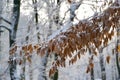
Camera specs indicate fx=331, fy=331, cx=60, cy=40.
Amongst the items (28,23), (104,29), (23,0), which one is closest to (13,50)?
(104,29)

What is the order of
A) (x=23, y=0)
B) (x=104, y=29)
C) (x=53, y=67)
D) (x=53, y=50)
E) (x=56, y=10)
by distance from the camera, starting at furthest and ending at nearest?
1. (x=23, y=0)
2. (x=56, y=10)
3. (x=53, y=67)
4. (x=104, y=29)
5. (x=53, y=50)

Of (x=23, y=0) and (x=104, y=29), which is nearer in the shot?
(x=104, y=29)

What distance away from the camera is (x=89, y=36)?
13.0 ft

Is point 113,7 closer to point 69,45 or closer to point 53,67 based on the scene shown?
point 69,45

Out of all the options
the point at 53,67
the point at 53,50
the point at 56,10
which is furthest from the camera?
the point at 56,10

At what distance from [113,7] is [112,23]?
21 cm

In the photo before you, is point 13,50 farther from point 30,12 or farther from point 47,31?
point 30,12

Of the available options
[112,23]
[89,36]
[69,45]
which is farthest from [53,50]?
[112,23]

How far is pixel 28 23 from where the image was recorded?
24094 mm

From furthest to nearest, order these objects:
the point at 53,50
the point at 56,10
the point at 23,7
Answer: the point at 23,7
the point at 56,10
the point at 53,50

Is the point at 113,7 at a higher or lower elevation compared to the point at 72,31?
higher

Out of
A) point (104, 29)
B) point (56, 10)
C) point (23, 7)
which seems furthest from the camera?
point (23, 7)

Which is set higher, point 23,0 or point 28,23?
point 23,0

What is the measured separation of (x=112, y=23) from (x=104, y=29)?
128 mm
